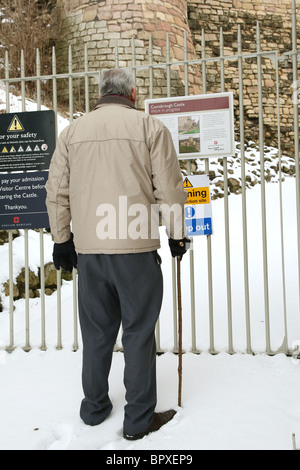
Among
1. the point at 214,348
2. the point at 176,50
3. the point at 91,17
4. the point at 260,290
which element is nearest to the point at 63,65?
the point at 91,17

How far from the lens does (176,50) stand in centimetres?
1120

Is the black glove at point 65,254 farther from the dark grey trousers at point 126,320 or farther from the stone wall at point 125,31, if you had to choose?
the stone wall at point 125,31

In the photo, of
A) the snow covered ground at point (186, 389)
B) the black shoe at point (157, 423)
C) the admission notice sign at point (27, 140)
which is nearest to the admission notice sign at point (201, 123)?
the admission notice sign at point (27, 140)

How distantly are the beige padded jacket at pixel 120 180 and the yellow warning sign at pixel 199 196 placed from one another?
3.35 feet

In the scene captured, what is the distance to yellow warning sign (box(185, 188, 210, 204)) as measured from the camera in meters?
3.32

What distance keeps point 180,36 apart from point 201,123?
915cm

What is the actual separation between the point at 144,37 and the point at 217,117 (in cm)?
832

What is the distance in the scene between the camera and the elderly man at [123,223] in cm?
224

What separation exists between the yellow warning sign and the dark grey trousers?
1082mm

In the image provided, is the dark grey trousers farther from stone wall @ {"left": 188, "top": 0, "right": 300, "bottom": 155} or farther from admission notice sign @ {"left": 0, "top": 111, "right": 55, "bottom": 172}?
stone wall @ {"left": 188, "top": 0, "right": 300, "bottom": 155}

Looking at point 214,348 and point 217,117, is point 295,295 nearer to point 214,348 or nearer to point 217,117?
point 214,348

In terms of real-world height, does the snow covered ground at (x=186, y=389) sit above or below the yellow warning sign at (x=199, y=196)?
below

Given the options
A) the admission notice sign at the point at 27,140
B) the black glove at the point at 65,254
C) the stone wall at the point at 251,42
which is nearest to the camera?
the black glove at the point at 65,254

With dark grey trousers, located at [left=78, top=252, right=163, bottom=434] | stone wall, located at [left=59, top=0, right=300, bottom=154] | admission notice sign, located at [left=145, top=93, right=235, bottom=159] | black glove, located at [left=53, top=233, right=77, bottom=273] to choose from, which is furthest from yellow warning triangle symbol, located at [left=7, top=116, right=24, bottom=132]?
stone wall, located at [left=59, top=0, right=300, bottom=154]
